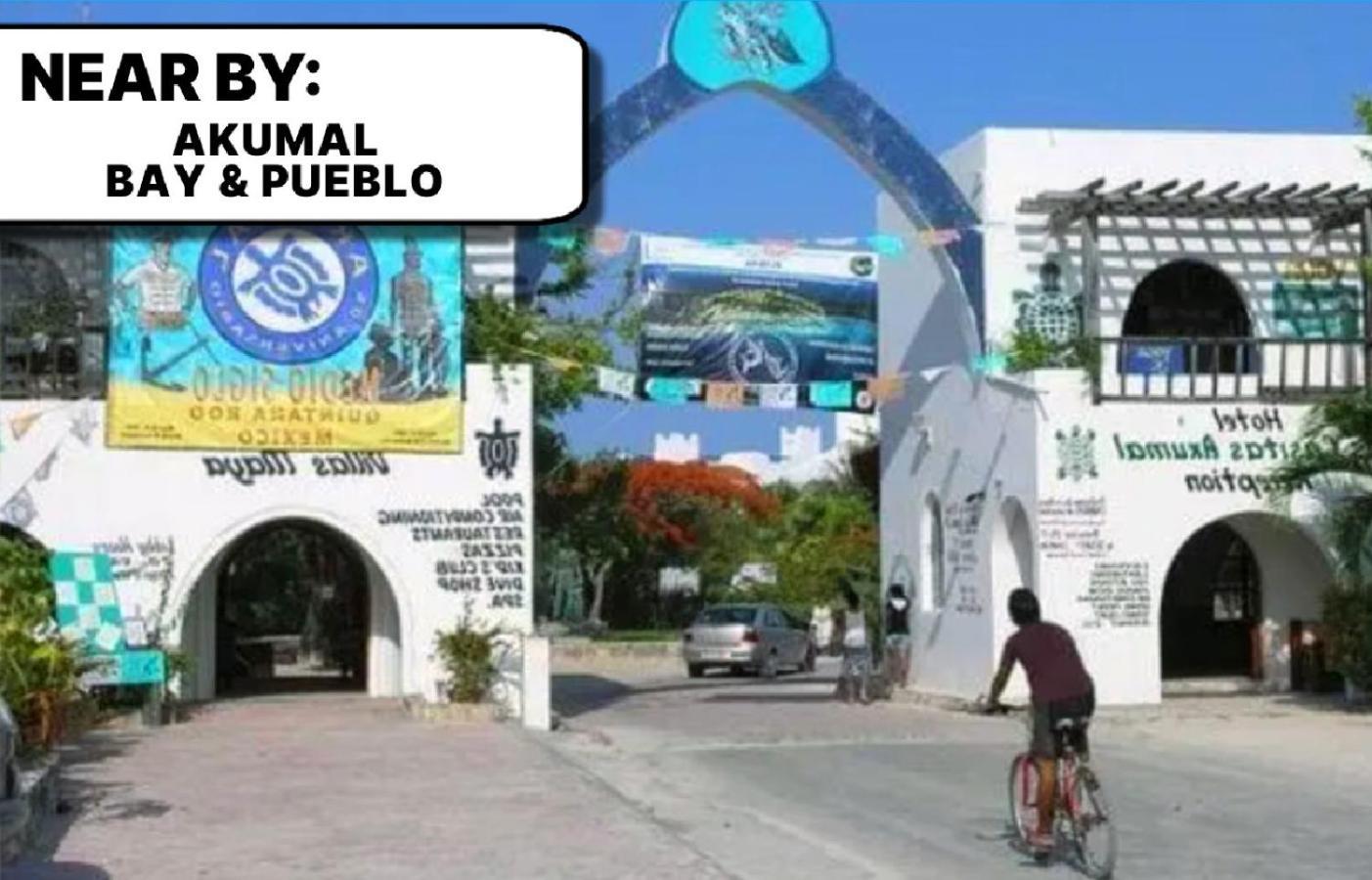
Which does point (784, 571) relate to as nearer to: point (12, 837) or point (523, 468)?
point (523, 468)

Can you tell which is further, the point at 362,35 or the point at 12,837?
the point at 12,837

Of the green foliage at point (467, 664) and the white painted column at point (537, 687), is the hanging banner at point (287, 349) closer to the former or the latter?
the green foliage at point (467, 664)

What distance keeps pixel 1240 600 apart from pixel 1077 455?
5.47 metres

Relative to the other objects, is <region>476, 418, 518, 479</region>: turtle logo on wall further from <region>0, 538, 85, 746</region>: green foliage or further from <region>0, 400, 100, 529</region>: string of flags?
<region>0, 538, 85, 746</region>: green foliage

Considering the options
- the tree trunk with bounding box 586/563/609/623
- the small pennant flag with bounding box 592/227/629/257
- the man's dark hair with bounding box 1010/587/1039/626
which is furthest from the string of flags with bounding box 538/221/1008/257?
the tree trunk with bounding box 586/563/609/623

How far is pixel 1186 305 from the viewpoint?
2864cm

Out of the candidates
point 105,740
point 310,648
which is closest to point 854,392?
point 105,740

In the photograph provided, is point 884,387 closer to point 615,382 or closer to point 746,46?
point 615,382

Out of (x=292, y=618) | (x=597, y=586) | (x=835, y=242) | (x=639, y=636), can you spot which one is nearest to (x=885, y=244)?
(x=835, y=242)

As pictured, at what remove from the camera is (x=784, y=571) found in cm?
5544

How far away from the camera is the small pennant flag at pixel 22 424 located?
77.2 ft

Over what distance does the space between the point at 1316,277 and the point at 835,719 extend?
356 inches

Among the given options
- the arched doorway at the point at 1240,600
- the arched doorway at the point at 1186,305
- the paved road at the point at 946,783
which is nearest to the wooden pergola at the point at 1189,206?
the arched doorway at the point at 1186,305

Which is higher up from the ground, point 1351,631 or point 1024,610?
point 1024,610
